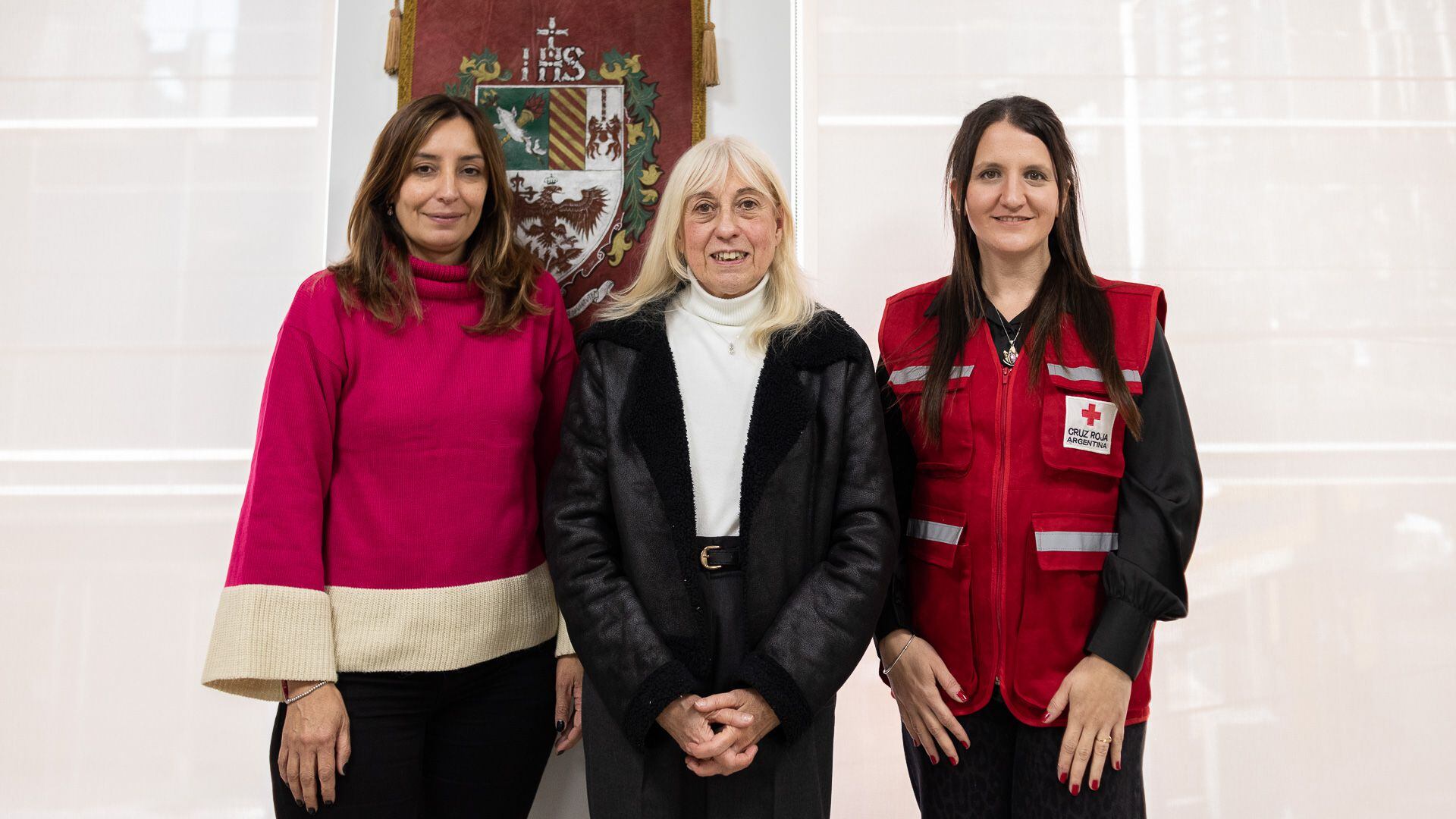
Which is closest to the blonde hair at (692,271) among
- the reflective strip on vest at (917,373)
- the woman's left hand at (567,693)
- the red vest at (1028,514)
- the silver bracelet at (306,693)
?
the reflective strip on vest at (917,373)

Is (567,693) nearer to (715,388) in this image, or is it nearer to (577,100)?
(715,388)

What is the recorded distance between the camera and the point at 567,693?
5.41ft

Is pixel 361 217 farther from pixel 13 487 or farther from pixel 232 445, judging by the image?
pixel 13 487

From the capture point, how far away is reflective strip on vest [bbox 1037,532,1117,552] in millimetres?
1416

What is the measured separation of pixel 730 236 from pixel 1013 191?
1.67ft

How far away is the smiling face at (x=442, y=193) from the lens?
1.63 meters

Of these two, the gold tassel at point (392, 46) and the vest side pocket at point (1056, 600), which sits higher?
the gold tassel at point (392, 46)

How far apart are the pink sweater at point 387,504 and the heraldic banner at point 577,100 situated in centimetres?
42

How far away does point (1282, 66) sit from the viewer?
2320 mm

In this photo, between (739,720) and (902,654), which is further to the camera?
(902,654)

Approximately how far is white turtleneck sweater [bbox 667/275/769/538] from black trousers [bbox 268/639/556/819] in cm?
51

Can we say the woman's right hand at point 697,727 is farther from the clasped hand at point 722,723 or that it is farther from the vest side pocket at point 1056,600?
the vest side pocket at point 1056,600

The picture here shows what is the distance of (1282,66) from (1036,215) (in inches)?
54.7

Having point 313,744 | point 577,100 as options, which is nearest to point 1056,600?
point 313,744
